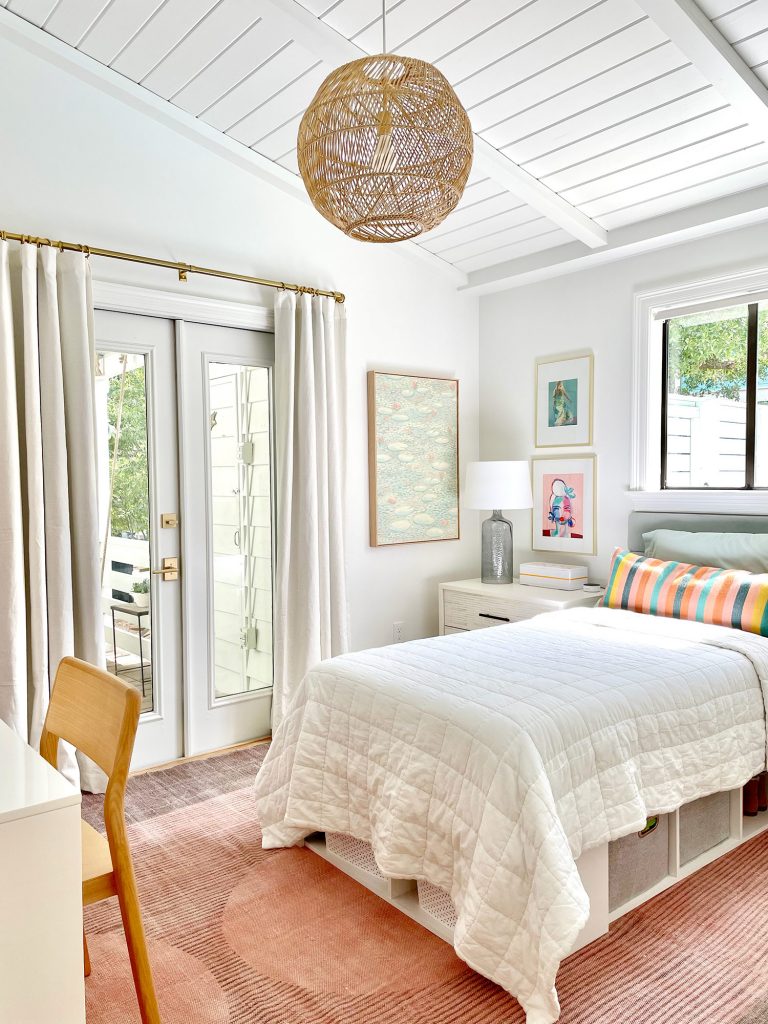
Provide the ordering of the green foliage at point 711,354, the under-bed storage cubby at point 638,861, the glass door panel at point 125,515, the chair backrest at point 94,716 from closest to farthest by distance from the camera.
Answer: the chair backrest at point 94,716
the under-bed storage cubby at point 638,861
the glass door panel at point 125,515
the green foliage at point 711,354

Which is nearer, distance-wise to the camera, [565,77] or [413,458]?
[565,77]

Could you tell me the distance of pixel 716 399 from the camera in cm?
364

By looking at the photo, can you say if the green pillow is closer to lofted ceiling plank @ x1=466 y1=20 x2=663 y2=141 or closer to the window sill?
the window sill

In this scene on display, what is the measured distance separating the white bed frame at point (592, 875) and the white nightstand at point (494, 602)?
1290 millimetres

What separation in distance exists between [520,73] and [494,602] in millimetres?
2377

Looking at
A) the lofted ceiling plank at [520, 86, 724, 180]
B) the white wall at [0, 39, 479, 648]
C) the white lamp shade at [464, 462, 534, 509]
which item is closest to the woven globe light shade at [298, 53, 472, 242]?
the lofted ceiling plank at [520, 86, 724, 180]

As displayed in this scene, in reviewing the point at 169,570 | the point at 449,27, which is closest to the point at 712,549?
the point at 449,27

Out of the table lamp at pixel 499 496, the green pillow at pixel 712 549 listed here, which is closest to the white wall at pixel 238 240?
the table lamp at pixel 499 496

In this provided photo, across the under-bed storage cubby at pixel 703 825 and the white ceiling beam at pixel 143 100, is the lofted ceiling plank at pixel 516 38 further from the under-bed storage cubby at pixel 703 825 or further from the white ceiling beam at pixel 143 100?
the under-bed storage cubby at pixel 703 825

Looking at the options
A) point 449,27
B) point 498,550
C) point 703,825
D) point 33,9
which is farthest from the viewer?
point 498,550

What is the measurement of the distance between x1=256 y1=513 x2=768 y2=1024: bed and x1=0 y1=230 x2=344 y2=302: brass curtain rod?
6.10ft

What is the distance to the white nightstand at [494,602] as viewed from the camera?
3725 mm

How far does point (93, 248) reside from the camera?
305cm

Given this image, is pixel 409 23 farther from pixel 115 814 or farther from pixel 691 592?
pixel 115 814
